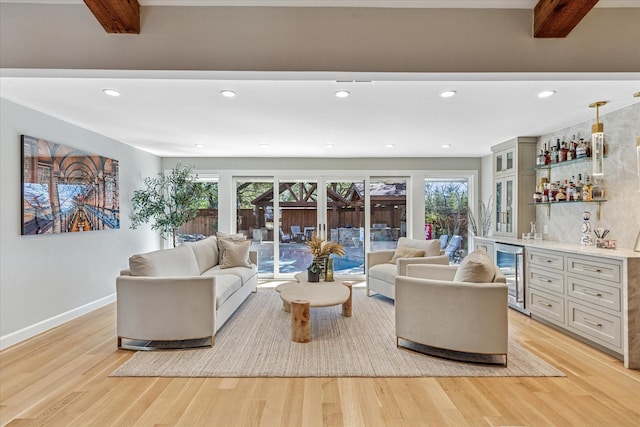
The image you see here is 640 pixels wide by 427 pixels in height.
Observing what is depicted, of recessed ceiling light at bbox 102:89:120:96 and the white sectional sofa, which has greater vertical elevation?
recessed ceiling light at bbox 102:89:120:96

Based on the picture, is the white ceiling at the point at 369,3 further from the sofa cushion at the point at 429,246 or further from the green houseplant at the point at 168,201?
the green houseplant at the point at 168,201

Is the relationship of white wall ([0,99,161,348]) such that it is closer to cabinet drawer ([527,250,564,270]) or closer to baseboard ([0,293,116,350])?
baseboard ([0,293,116,350])

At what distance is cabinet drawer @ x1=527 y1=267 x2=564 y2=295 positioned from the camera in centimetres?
337

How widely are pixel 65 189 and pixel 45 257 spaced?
2.61 feet

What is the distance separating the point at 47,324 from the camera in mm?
3461

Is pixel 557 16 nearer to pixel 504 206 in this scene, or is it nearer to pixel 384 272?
pixel 384 272

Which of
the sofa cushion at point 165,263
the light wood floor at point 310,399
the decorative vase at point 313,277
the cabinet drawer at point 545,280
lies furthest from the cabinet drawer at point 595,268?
the sofa cushion at point 165,263

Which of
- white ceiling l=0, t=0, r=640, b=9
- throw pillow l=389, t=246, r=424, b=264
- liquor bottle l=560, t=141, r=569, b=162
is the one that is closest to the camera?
white ceiling l=0, t=0, r=640, b=9

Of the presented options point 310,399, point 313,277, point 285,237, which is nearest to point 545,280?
point 313,277

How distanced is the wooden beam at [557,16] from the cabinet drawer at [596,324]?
243 centimetres

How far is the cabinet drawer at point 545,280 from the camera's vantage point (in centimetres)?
337

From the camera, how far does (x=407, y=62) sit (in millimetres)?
1944

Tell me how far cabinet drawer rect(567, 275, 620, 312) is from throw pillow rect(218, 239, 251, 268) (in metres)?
3.93

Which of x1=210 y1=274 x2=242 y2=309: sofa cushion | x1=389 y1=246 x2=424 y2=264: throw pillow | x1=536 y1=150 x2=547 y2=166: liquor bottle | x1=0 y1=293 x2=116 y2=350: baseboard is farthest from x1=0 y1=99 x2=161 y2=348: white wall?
x1=536 y1=150 x2=547 y2=166: liquor bottle
